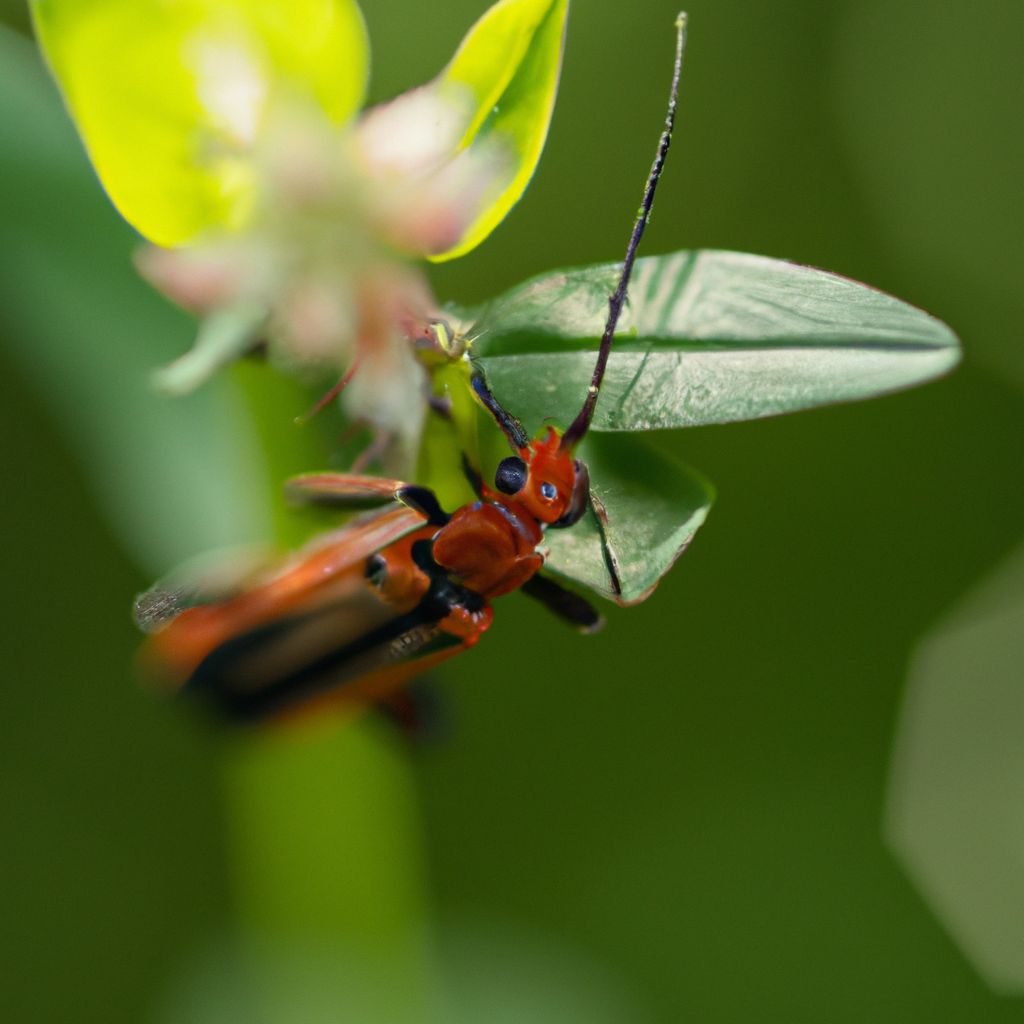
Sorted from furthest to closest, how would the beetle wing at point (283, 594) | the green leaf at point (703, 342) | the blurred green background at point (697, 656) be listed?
1. the blurred green background at point (697, 656)
2. the beetle wing at point (283, 594)
3. the green leaf at point (703, 342)

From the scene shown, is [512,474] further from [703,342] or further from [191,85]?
[191,85]

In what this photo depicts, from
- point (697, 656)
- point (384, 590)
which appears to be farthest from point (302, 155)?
point (697, 656)

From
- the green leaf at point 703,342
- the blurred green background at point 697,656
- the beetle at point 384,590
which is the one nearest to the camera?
the green leaf at point 703,342

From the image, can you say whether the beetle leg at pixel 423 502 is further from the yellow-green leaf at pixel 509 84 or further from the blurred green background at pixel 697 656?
the blurred green background at pixel 697 656

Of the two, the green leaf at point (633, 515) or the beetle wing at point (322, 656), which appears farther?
the beetle wing at point (322, 656)

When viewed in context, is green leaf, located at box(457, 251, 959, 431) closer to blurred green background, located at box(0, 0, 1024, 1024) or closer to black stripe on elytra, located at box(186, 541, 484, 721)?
black stripe on elytra, located at box(186, 541, 484, 721)

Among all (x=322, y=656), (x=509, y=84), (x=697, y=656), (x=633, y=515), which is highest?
(x=509, y=84)

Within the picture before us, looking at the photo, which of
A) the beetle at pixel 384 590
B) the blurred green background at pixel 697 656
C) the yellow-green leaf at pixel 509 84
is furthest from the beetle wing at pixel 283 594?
the blurred green background at pixel 697 656
